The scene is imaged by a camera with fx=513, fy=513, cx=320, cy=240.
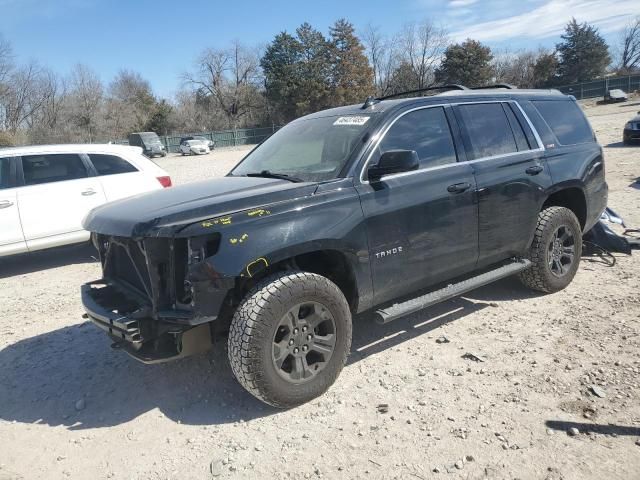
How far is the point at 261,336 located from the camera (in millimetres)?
3191

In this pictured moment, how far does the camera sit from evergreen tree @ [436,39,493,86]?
6197 cm

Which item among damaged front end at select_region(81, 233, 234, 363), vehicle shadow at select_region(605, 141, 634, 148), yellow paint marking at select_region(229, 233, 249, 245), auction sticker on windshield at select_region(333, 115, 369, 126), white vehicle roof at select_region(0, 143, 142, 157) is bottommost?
damaged front end at select_region(81, 233, 234, 363)

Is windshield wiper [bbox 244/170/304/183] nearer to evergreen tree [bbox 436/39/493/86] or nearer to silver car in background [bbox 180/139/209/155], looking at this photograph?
silver car in background [bbox 180/139/209/155]

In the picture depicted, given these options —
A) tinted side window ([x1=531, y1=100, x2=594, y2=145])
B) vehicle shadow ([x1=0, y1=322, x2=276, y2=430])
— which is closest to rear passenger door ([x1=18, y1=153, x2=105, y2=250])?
vehicle shadow ([x1=0, y1=322, x2=276, y2=430])

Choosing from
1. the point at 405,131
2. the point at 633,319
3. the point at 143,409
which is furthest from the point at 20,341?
the point at 633,319

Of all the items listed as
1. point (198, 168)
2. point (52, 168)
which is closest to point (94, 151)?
point (52, 168)

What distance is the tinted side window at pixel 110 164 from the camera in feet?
25.4

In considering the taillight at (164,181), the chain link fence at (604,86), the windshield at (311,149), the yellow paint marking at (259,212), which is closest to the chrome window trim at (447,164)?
the windshield at (311,149)

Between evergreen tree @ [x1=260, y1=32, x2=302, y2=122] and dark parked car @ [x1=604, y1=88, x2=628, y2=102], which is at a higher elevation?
evergreen tree @ [x1=260, y1=32, x2=302, y2=122]

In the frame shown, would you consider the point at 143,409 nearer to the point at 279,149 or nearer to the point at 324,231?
the point at 324,231

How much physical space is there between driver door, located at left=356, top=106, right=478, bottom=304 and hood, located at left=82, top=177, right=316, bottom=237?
62cm

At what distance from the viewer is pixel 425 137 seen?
421 centimetres

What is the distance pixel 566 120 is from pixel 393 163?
2.75m

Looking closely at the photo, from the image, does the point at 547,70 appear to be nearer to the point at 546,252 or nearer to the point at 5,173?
the point at 546,252
